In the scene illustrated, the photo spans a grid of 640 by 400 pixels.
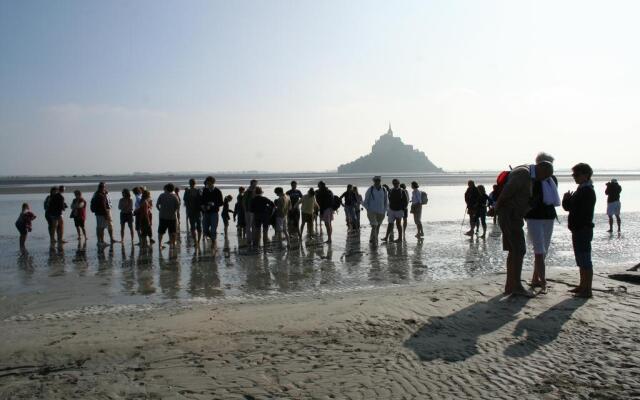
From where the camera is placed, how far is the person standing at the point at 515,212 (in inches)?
238

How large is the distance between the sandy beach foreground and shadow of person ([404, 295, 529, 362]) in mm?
13

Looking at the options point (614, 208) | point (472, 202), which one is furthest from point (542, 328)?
point (614, 208)

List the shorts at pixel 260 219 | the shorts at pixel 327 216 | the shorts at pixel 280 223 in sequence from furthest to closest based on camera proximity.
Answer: the shorts at pixel 327 216, the shorts at pixel 280 223, the shorts at pixel 260 219

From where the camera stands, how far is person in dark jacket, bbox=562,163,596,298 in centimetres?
619

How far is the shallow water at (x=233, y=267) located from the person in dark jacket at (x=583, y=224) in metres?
2.08

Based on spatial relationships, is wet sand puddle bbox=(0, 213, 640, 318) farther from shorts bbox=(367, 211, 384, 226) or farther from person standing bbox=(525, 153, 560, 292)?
person standing bbox=(525, 153, 560, 292)

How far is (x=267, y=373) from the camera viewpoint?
3.95 meters

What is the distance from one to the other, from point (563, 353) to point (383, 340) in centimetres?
173

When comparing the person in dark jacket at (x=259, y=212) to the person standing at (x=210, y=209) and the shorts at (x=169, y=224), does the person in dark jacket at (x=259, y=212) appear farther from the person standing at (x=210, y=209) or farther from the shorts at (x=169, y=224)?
the shorts at (x=169, y=224)

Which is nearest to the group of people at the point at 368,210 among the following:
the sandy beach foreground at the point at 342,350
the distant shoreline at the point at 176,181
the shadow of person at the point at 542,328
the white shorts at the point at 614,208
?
the white shorts at the point at 614,208

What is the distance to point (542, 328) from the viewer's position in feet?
16.3

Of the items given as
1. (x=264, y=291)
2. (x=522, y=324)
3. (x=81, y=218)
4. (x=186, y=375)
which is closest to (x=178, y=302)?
(x=264, y=291)

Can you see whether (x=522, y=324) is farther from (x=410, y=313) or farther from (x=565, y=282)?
(x=565, y=282)

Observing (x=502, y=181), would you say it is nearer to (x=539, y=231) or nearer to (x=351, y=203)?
(x=539, y=231)
